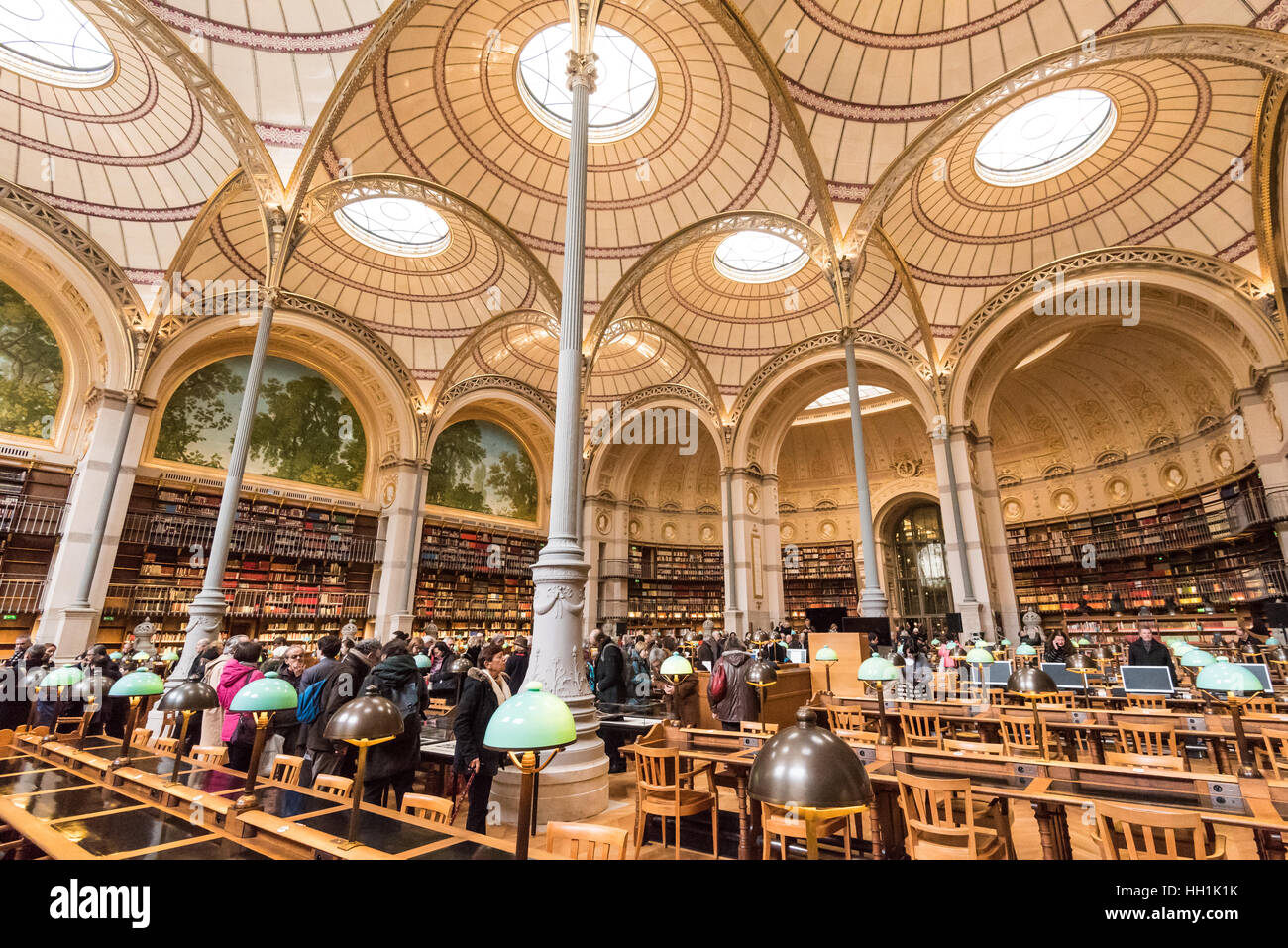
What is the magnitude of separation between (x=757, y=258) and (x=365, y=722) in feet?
57.3

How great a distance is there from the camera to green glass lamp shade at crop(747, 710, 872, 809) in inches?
47.0

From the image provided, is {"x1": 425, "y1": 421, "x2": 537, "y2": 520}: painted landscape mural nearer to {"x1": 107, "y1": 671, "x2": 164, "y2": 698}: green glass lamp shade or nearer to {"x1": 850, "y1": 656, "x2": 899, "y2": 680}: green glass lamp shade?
{"x1": 107, "y1": 671, "x2": 164, "y2": 698}: green glass lamp shade

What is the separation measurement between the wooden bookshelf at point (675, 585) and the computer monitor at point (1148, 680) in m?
14.9

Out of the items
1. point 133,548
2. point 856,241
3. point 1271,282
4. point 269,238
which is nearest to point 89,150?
point 269,238

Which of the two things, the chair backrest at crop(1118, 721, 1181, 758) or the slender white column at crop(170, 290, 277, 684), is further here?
the slender white column at crop(170, 290, 277, 684)

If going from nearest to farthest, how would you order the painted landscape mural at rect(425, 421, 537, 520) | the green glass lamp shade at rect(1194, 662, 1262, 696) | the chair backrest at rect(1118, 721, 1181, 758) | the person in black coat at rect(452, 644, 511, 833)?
the green glass lamp shade at rect(1194, 662, 1262, 696)
the person in black coat at rect(452, 644, 511, 833)
the chair backrest at rect(1118, 721, 1181, 758)
the painted landscape mural at rect(425, 421, 537, 520)

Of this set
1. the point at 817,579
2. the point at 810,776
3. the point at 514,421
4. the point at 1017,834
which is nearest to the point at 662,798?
the point at 1017,834

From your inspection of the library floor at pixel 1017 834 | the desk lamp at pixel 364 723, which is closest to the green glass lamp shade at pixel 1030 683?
the library floor at pixel 1017 834

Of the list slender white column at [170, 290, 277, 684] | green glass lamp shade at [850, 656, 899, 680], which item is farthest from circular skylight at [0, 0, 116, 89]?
green glass lamp shade at [850, 656, 899, 680]

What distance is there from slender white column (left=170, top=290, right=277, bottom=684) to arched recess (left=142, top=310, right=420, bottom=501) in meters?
5.22

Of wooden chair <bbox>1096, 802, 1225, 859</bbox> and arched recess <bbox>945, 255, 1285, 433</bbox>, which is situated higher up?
arched recess <bbox>945, 255, 1285, 433</bbox>

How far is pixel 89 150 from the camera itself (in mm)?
12000

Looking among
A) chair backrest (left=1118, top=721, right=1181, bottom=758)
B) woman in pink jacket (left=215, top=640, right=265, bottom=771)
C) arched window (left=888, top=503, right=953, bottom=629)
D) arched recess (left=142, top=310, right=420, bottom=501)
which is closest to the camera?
chair backrest (left=1118, top=721, right=1181, bottom=758)

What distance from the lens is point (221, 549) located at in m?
9.34
